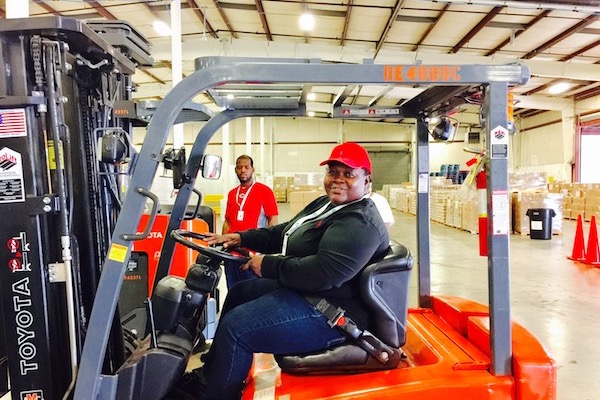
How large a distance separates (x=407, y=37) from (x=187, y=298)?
11.7 m

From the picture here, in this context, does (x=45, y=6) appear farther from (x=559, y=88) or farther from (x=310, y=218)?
(x=559, y=88)

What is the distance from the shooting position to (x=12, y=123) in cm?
215

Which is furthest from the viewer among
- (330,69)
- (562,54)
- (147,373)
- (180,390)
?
(562,54)

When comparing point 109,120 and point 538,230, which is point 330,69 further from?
point 538,230

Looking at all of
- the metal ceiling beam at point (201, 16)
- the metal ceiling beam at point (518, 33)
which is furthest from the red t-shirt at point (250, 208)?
the metal ceiling beam at point (518, 33)

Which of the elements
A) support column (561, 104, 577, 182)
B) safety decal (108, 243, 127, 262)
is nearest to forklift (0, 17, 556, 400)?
safety decal (108, 243, 127, 262)

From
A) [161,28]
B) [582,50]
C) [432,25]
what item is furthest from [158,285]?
[582,50]

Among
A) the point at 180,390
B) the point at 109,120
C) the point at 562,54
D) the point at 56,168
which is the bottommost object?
the point at 180,390

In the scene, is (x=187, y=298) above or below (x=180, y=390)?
above

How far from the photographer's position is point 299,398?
204cm

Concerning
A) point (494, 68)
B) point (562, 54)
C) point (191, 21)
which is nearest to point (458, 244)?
point (562, 54)

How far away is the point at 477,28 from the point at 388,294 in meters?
11.1

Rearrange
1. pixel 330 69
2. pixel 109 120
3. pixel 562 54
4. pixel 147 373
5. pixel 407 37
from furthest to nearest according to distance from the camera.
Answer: pixel 562 54, pixel 407 37, pixel 109 120, pixel 147 373, pixel 330 69

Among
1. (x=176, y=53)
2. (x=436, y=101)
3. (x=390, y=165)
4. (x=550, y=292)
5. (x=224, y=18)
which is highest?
(x=224, y=18)
